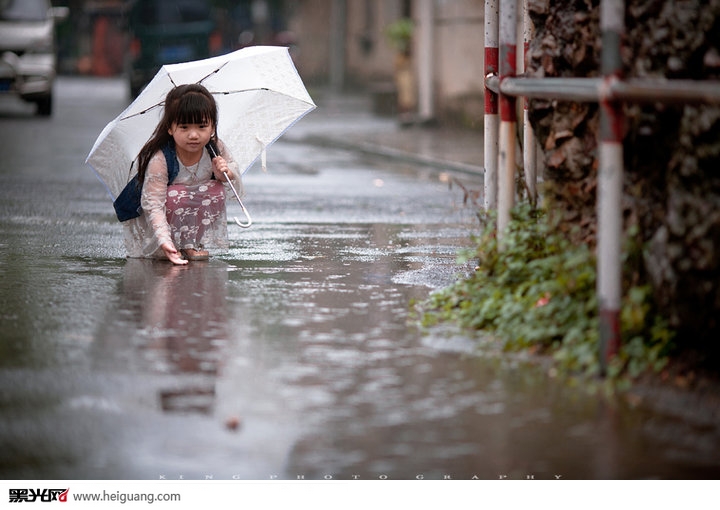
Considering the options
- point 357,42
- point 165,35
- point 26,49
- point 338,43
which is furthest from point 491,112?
point 338,43

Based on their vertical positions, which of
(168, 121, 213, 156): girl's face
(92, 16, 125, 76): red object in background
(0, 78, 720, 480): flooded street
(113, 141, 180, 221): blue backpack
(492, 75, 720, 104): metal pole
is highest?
(492, 75, 720, 104): metal pole

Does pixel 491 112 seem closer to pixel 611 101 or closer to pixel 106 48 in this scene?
pixel 611 101

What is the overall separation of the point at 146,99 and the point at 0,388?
3422mm

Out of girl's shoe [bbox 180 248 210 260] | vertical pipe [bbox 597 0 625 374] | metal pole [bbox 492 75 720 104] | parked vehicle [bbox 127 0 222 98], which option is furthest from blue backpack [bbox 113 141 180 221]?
parked vehicle [bbox 127 0 222 98]

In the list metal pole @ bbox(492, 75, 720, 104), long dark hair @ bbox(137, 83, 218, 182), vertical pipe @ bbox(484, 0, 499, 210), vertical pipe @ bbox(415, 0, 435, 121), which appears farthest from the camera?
vertical pipe @ bbox(415, 0, 435, 121)

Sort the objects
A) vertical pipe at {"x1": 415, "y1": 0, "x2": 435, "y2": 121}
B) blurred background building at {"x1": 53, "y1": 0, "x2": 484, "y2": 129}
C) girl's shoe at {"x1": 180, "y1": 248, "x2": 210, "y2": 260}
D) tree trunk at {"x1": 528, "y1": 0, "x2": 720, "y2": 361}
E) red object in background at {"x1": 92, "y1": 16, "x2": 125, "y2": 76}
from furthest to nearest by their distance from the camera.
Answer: red object in background at {"x1": 92, "y1": 16, "x2": 125, "y2": 76} < vertical pipe at {"x1": 415, "y1": 0, "x2": 435, "y2": 121} < blurred background building at {"x1": 53, "y1": 0, "x2": 484, "y2": 129} < girl's shoe at {"x1": 180, "y1": 248, "x2": 210, "y2": 260} < tree trunk at {"x1": 528, "y1": 0, "x2": 720, "y2": 361}

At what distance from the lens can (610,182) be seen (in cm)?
518

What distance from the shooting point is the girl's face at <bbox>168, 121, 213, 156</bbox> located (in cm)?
809

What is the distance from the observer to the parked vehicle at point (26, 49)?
23781mm

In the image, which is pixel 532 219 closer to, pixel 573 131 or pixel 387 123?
pixel 573 131

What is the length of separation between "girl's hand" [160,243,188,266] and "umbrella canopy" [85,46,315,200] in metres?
0.51

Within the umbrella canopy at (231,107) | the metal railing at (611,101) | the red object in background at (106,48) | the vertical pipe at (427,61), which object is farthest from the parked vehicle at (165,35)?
the metal railing at (611,101)

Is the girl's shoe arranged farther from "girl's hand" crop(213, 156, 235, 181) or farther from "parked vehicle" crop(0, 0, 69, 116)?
"parked vehicle" crop(0, 0, 69, 116)
